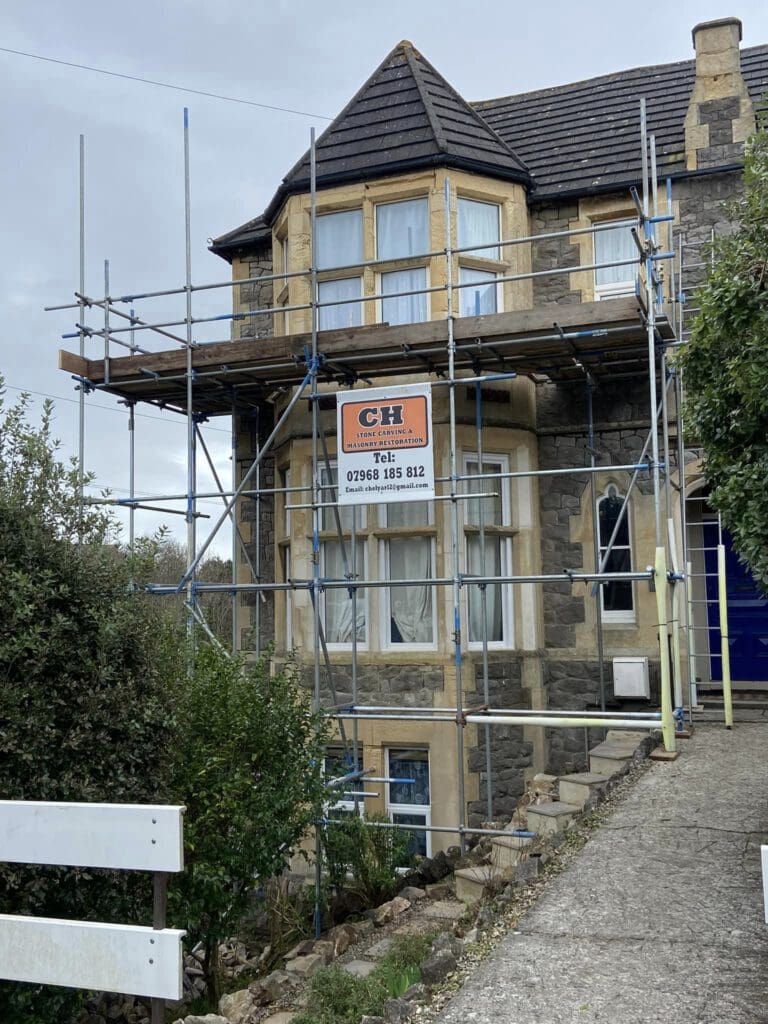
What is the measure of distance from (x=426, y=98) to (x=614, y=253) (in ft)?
9.31

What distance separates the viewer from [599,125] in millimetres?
12297

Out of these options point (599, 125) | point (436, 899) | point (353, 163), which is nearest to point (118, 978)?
point (436, 899)

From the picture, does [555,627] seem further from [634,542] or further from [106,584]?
[106,584]

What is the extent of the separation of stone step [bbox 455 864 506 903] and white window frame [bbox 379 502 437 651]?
10.6ft

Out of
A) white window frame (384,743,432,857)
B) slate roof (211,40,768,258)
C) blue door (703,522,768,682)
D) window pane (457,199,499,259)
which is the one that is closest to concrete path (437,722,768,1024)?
white window frame (384,743,432,857)

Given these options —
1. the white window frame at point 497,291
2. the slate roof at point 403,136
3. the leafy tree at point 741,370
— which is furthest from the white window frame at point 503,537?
the leafy tree at point 741,370

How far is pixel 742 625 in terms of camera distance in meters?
11.6

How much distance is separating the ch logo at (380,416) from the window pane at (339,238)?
246 cm

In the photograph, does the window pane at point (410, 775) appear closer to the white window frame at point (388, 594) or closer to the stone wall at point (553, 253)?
the white window frame at point (388, 594)

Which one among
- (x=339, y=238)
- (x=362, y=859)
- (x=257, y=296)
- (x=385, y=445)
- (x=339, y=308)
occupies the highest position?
(x=339, y=238)

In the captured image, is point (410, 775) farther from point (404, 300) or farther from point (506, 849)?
point (404, 300)

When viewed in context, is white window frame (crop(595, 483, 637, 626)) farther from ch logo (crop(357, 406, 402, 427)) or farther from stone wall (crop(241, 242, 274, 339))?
stone wall (crop(241, 242, 274, 339))

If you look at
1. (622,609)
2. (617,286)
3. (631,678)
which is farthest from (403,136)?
(631,678)

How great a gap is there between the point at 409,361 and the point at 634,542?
124 inches
